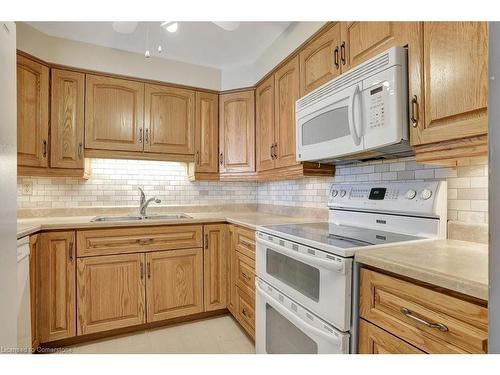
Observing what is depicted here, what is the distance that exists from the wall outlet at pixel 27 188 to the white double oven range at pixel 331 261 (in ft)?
6.30

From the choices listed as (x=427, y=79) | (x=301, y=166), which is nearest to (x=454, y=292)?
(x=427, y=79)

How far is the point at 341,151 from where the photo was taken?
1391mm

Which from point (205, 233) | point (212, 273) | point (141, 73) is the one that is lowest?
point (212, 273)

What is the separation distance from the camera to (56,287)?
1739mm

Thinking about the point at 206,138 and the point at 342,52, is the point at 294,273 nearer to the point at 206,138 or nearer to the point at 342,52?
the point at 342,52

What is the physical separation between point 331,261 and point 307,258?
0.50 feet

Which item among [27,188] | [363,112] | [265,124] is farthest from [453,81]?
[27,188]

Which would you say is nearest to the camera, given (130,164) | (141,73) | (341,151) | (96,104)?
(341,151)

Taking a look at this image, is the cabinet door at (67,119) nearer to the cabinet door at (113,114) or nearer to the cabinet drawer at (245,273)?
the cabinet door at (113,114)

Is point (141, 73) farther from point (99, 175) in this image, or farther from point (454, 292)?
point (454, 292)

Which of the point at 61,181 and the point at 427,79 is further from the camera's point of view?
the point at 61,181

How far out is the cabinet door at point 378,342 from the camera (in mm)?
809

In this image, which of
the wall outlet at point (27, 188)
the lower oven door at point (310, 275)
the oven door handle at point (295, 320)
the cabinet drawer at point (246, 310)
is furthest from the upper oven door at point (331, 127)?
the wall outlet at point (27, 188)

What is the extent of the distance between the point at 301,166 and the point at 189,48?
1.41 meters
